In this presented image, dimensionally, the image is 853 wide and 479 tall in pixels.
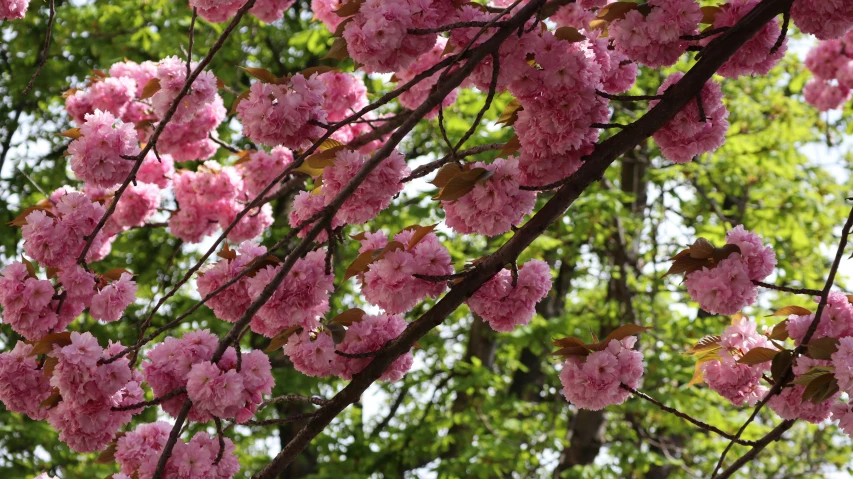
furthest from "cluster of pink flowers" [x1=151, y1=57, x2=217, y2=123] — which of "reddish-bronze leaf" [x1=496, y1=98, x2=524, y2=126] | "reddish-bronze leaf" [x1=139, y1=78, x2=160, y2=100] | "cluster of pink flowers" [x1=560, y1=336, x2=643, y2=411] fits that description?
"cluster of pink flowers" [x1=560, y1=336, x2=643, y2=411]

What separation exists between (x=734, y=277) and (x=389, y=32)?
0.99 m

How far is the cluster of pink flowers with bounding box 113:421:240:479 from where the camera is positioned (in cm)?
182

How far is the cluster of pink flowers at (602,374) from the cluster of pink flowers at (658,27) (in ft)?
2.27

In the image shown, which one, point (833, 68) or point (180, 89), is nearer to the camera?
point (180, 89)

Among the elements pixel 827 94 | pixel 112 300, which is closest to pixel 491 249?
pixel 827 94

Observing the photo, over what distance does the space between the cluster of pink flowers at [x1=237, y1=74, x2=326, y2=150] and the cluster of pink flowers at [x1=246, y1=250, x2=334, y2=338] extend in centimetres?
31

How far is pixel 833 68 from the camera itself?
5418 millimetres

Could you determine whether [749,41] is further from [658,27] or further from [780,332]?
[780,332]

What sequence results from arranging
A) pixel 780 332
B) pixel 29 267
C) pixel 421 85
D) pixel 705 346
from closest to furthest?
pixel 780 332 → pixel 705 346 → pixel 29 267 → pixel 421 85

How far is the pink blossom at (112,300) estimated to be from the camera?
2.34 m

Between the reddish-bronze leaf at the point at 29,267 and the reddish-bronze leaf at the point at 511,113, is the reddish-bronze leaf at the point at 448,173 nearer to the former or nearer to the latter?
the reddish-bronze leaf at the point at 511,113

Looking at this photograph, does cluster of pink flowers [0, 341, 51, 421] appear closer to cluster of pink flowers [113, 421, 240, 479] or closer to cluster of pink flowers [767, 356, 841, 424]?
cluster of pink flowers [113, 421, 240, 479]

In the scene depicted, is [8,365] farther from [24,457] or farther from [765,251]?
[24,457]

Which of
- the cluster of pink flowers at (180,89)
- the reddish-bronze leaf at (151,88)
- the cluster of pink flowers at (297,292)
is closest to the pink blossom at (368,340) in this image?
the cluster of pink flowers at (297,292)
